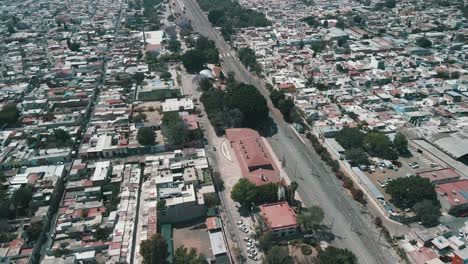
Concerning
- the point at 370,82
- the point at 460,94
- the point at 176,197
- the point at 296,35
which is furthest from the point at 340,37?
the point at 176,197

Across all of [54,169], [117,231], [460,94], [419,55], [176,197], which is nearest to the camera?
[117,231]

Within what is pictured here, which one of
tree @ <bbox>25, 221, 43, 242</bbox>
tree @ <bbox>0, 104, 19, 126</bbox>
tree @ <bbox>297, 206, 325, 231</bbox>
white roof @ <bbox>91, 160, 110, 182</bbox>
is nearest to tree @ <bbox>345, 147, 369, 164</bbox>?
tree @ <bbox>297, 206, 325, 231</bbox>

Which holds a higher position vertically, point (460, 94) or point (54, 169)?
point (460, 94)

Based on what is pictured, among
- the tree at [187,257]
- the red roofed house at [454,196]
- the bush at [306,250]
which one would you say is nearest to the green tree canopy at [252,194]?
the bush at [306,250]

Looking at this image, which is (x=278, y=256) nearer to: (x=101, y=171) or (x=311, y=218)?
(x=311, y=218)

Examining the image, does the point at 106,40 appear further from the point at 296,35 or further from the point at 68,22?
the point at 296,35

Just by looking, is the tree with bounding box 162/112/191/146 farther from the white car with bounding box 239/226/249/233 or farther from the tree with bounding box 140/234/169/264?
the tree with bounding box 140/234/169/264

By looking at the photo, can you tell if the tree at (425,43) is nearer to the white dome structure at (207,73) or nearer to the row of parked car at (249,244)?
the white dome structure at (207,73)
